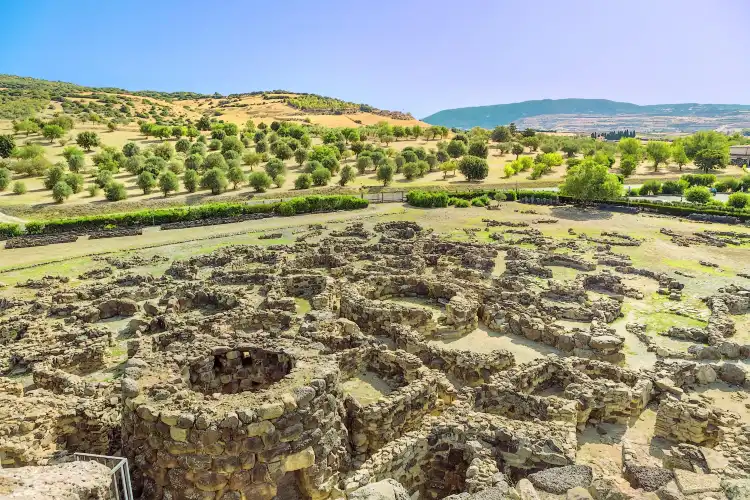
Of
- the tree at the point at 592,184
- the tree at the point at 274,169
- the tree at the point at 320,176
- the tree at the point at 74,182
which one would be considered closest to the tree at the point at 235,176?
the tree at the point at 274,169

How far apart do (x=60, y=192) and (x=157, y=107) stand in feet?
328

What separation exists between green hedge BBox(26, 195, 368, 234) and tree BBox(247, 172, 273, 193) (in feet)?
42.6

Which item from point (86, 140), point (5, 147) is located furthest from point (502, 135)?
point (5, 147)

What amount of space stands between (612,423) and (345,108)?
617ft

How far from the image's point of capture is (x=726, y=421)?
14664mm

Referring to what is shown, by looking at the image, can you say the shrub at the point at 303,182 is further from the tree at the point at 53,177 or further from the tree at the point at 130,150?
the tree at the point at 130,150

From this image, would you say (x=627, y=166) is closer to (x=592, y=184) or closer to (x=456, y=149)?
(x=456, y=149)

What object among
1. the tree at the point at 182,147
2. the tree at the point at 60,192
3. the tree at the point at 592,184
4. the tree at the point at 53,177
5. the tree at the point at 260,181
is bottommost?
the tree at the point at 592,184

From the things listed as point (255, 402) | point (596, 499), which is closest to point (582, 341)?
point (596, 499)

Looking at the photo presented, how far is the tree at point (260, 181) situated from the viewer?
6988cm

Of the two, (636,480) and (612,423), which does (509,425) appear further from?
(612,423)

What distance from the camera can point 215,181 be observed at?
220 ft

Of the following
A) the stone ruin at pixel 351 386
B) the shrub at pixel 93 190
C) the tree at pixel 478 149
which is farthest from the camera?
the tree at pixel 478 149

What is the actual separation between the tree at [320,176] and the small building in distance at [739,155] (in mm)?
90990
